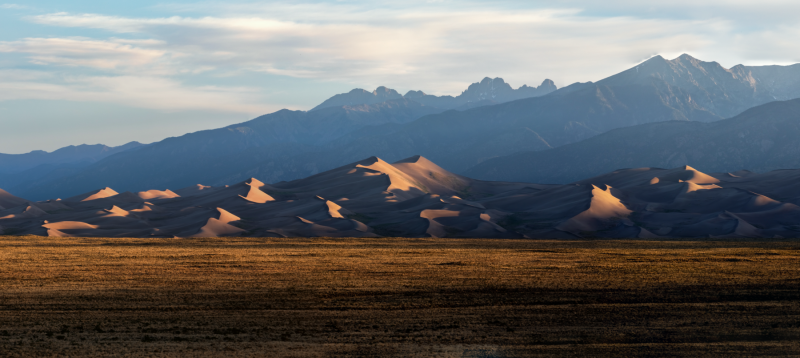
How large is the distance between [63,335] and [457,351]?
17013 mm

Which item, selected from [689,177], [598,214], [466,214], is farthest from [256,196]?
[689,177]

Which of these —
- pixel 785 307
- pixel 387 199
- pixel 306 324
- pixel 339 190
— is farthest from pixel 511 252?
pixel 339 190

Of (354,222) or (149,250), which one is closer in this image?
(149,250)

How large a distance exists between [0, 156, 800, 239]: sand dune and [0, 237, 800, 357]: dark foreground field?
5800 centimetres

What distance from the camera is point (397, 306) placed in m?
35.0

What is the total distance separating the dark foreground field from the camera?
89.0 feet

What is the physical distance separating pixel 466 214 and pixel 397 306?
98640mm

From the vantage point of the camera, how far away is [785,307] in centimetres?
3453

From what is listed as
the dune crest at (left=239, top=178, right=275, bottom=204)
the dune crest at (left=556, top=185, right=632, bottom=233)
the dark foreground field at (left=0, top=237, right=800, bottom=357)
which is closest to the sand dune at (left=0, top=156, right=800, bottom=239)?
the dune crest at (left=556, top=185, right=632, bottom=233)

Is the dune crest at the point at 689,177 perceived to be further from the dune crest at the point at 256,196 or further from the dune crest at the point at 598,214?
the dune crest at the point at 256,196

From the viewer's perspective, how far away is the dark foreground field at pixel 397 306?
27.1 metres

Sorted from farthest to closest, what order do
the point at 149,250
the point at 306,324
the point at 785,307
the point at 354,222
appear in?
the point at 354,222 < the point at 149,250 < the point at 785,307 < the point at 306,324

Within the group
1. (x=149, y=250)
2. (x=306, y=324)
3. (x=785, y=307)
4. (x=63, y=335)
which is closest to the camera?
(x=63, y=335)

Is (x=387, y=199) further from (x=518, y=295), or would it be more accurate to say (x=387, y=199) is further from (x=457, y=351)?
(x=457, y=351)
